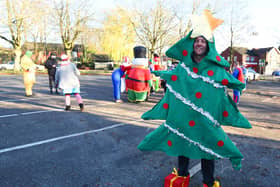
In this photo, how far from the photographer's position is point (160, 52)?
28859 millimetres

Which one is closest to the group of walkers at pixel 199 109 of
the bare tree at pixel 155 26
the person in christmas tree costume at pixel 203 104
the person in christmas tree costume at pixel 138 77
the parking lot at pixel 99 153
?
the person in christmas tree costume at pixel 203 104

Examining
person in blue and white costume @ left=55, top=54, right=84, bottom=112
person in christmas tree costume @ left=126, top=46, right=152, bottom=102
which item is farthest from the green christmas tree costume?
person in christmas tree costume @ left=126, top=46, right=152, bottom=102

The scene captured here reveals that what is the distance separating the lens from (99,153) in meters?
3.77

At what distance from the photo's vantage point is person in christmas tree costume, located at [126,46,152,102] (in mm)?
8008

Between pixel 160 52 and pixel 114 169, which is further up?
pixel 160 52

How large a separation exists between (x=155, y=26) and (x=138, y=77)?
68.1 feet

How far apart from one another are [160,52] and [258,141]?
82.6ft

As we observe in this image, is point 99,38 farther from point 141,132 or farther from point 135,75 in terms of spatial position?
point 141,132

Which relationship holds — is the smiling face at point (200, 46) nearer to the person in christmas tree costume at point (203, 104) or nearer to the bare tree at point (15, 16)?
the person in christmas tree costume at point (203, 104)

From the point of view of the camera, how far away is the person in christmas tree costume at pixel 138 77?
801 centimetres

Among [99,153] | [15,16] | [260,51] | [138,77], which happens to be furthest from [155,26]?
[260,51]

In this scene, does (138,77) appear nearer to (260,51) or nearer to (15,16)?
(15,16)

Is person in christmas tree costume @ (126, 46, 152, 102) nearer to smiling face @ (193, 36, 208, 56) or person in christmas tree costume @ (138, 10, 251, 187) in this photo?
person in christmas tree costume @ (138, 10, 251, 187)

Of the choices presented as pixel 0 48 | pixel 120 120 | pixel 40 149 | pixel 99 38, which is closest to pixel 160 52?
pixel 99 38
